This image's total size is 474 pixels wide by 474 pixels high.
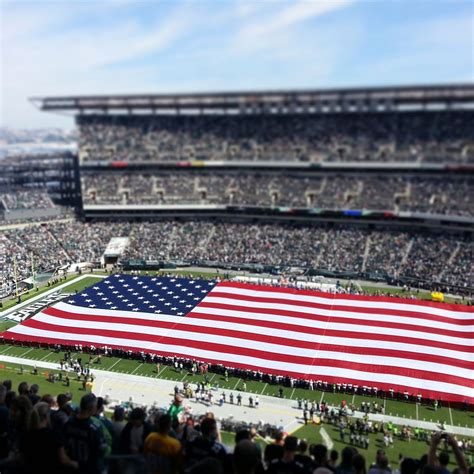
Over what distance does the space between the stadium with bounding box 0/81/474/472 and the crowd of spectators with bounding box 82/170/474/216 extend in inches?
9.5

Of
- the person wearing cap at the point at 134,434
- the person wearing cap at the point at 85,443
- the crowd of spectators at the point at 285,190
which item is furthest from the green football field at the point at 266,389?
the crowd of spectators at the point at 285,190

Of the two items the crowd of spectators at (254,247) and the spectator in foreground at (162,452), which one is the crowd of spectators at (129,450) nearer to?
the spectator in foreground at (162,452)

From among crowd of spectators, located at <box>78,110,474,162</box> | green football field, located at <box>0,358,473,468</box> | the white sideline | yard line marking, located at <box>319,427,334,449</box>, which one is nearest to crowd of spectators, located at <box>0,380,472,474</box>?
green football field, located at <box>0,358,473,468</box>

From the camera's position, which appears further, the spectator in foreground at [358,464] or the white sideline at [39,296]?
the white sideline at [39,296]

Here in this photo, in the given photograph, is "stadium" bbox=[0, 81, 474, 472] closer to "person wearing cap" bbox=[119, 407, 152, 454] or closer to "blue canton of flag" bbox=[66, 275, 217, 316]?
"blue canton of flag" bbox=[66, 275, 217, 316]

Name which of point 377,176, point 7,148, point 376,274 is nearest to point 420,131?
point 377,176

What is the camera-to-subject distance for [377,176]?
2265 inches

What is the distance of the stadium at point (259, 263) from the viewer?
25734 millimetres

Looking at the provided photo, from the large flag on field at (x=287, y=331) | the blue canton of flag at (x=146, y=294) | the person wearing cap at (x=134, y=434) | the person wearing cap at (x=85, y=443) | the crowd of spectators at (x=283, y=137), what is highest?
the crowd of spectators at (x=283, y=137)

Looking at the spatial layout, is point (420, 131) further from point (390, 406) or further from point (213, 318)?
point (390, 406)

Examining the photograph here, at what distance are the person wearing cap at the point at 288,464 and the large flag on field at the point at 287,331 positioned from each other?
66.9 ft

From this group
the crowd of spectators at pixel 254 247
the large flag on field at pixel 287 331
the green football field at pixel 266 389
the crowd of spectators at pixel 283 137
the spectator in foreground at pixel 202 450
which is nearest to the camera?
the spectator in foreground at pixel 202 450

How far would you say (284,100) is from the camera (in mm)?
61062

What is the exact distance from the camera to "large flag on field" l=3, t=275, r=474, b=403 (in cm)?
2736
